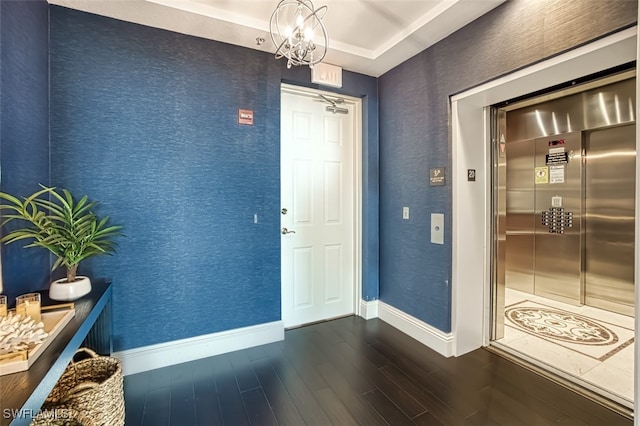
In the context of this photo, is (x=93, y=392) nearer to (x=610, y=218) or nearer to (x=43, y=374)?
(x=43, y=374)

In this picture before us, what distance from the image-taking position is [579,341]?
8.55 feet

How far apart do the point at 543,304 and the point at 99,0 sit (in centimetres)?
530

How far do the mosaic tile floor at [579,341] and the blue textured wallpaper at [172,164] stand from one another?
237 centimetres


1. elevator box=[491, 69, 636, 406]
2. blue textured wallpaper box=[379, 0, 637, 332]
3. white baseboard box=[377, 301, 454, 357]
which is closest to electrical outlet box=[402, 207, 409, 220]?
blue textured wallpaper box=[379, 0, 637, 332]

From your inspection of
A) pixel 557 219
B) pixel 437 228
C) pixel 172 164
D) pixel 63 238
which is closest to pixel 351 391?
pixel 437 228

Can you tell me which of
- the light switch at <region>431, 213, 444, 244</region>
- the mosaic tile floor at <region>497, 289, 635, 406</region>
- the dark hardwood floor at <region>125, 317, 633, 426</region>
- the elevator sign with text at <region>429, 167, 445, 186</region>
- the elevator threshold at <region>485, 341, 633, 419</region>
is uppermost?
the elevator sign with text at <region>429, 167, 445, 186</region>

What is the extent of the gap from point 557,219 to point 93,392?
478cm

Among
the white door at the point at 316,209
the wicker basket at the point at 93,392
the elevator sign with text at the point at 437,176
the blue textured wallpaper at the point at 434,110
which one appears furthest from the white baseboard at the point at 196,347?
the elevator sign with text at the point at 437,176

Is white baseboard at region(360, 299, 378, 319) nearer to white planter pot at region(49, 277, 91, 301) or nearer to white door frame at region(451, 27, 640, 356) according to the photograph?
white door frame at region(451, 27, 640, 356)

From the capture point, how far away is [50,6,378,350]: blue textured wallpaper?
206cm

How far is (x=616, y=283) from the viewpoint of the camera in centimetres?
322

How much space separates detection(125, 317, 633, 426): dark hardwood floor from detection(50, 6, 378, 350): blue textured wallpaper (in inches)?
15.2

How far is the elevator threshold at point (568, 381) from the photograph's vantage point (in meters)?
1.79

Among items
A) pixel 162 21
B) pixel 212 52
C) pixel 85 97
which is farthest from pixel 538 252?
pixel 85 97
